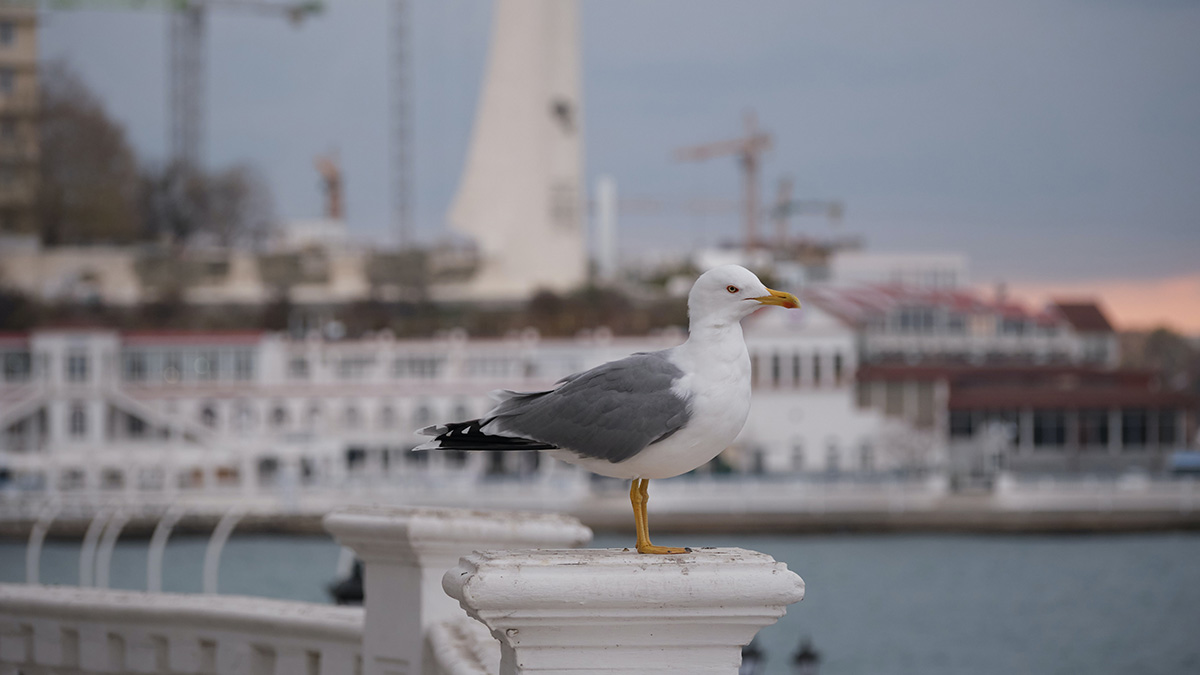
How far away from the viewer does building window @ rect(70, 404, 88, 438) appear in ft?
132

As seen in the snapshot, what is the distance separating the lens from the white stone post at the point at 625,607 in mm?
2318

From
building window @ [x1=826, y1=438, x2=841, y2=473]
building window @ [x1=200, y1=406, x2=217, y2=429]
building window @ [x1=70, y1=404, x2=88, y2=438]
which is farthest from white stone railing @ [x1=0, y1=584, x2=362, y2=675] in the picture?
building window @ [x1=826, y1=438, x2=841, y2=473]

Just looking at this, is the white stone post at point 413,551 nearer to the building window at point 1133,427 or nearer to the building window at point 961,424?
the building window at point 961,424

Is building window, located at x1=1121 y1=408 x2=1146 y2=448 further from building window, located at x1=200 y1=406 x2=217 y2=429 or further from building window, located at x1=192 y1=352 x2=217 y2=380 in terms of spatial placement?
building window, located at x1=192 y1=352 x2=217 y2=380

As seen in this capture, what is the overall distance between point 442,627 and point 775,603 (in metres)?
1.61

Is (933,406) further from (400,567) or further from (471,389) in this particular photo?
(400,567)

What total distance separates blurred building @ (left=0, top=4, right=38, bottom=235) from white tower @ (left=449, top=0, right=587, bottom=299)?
16272 millimetres

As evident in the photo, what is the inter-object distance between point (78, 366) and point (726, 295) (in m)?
41.1

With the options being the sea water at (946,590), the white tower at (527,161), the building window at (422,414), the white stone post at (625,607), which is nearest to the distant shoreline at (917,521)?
the sea water at (946,590)

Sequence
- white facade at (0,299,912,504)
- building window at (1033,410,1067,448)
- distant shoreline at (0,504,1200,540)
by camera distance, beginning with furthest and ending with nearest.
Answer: building window at (1033,410,1067,448), white facade at (0,299,912,504), distant shoreline at (0,504,1200,540)

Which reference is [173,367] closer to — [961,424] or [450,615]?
[961,424]

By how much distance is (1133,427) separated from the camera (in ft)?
144

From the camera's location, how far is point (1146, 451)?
43938mm

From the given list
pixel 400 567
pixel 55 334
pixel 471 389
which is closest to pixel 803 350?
pixel 471 389
